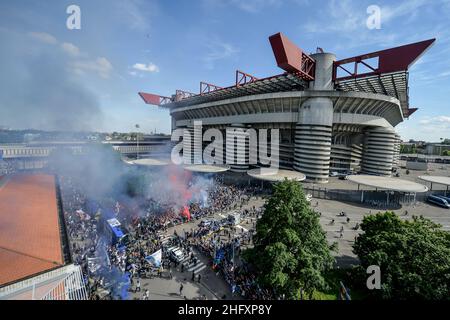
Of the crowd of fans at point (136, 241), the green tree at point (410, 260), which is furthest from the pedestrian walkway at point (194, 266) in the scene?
the green tree at point (410, 260)

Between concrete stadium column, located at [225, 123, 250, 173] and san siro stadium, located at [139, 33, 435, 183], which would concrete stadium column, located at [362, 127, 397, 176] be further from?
concrete stadium column, located at [225, 123, 250, 173]

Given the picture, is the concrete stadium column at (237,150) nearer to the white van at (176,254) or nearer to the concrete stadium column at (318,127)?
the concrete stadium column at (318,127)

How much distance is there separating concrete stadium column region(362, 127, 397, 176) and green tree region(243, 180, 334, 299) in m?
40.6

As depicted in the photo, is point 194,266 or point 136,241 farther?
point 136,241

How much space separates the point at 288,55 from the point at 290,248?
2558cm

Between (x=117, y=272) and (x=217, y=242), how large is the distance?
7.48 metres

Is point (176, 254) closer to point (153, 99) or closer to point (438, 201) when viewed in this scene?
point (438, 201)

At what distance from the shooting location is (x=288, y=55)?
29094 mm

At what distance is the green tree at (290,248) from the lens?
10.9 m

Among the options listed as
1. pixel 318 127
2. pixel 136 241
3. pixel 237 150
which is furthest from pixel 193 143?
pixel 136 241

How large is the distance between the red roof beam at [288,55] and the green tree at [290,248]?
68.9 feet

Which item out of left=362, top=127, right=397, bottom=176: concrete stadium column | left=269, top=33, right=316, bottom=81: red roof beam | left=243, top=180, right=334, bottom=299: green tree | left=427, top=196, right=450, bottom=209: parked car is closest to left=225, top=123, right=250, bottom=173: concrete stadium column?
left=269, top=33, right=316, bottom=81: red roof beam
